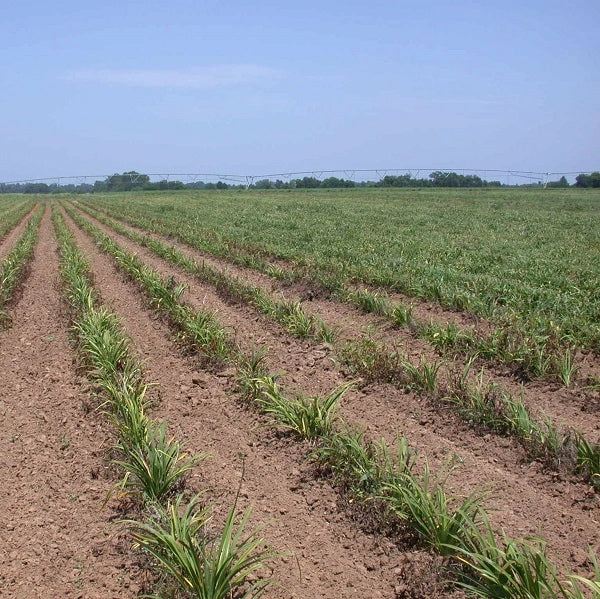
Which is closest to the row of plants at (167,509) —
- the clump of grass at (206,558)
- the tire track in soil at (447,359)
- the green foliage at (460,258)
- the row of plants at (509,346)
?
the clump of grass at (206,558)

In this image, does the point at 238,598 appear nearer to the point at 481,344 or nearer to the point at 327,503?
the point at 327,503

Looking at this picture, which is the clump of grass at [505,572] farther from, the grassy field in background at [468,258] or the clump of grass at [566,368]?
the grassy field in background at [468,258]

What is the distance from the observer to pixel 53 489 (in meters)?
3.96

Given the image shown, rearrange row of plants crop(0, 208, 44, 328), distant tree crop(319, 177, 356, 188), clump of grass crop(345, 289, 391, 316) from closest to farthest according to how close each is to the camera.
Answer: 1. clump of grass crop(345, 289, 391, 316)
2. row of plants crop(0, 208, 44, 328)
3. distant tree crop(319, 177, 356, 188)

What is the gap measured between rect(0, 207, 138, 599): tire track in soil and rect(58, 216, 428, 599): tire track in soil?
65 centimetres

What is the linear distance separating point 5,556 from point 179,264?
965cm

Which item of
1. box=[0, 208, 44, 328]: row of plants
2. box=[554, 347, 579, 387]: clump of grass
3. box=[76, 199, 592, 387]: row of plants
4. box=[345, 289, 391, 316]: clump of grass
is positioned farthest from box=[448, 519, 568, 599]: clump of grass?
box=[0, 208, 44, 328]: row of plants

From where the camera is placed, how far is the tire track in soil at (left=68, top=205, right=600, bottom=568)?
3.31m

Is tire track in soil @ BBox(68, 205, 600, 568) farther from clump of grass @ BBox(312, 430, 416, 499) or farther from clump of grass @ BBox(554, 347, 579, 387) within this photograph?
clump of grass @ BBox(554, 347, 579, 387)

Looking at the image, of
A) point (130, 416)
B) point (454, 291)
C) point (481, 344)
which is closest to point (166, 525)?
point (130, 416)

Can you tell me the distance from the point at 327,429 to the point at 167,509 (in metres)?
1.36

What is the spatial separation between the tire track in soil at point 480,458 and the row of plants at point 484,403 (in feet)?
0.34

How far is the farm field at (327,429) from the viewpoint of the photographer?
10.3 ft

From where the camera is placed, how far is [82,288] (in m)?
9.21
